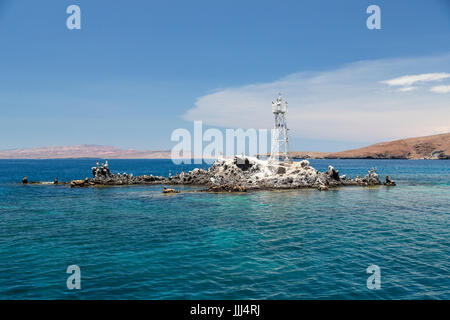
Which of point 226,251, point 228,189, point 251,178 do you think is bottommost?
point 226,251

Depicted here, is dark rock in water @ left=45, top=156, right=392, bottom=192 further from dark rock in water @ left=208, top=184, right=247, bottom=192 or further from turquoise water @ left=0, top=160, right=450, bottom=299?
turquoise water @ left=0, top=160, right=450, bottom=299

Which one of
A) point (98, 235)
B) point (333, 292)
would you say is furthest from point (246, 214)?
point (333, 292)

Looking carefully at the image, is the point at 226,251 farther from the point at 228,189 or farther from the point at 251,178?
the point at 251,178

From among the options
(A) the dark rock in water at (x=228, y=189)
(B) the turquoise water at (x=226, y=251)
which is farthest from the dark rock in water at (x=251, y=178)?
Answer: (B) the turquoise water at (x=226, y=251)

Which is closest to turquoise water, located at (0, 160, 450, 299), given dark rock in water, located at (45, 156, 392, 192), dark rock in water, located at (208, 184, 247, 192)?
dark rock in water, located at (208, 184, 247, 192)

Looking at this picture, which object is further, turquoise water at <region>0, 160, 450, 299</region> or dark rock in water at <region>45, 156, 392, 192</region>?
dark rock in water at <region>45, 156, 392, 192</region>

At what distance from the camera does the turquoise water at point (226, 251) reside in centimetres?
1501

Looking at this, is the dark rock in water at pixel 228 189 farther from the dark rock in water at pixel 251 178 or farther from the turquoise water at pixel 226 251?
the turquoise water at pixel 226 251

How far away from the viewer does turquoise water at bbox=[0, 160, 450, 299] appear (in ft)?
49.2

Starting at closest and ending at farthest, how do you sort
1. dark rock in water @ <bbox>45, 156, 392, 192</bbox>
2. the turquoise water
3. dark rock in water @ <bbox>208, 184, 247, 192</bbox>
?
the turquoise water, dark rock in water @ <bbox>208, 184, 247, 192</bbox>, dark rock in water @ <bbox>45, 156, 392, 192</bbox>

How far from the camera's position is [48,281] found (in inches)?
635

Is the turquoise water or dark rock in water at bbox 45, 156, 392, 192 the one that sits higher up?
dark rock in water at bbox 45, 156, 392, 192

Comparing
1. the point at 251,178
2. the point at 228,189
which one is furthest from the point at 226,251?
the point at 251,178

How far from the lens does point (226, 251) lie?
21141 millimetres
